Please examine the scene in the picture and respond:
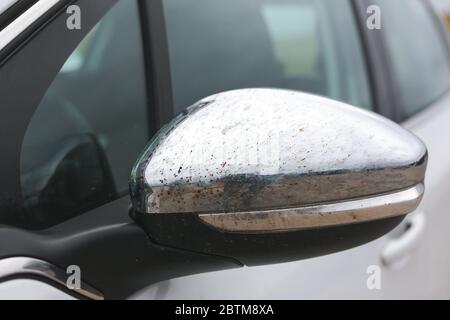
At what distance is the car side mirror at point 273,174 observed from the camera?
3.47ft

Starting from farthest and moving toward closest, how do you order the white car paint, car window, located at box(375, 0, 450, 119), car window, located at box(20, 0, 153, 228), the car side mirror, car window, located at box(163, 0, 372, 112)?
car window, located at box(375, 0, 450, 119) → car window, located at box(163, 0, 372, 112) → the white car paint → car window, located at box(20, 0, 153, 228) → the car side mirror

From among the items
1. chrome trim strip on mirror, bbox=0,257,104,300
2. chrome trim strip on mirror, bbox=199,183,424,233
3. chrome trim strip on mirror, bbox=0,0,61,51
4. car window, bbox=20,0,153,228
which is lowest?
chrome trim strip on mirror, bbox=0,257,104,300

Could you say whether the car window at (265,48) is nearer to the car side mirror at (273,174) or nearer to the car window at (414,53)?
the car window at (414,53)

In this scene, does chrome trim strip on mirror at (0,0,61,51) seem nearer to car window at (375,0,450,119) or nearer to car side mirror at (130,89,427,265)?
car side mirror at (130,89,427,265)

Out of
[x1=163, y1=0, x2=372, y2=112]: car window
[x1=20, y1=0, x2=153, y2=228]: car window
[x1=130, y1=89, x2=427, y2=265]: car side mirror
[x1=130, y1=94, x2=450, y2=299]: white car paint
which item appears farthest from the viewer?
[x1=163, y1=0, x2=372, y2=112]: car window

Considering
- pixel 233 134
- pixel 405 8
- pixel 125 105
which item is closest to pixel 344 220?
pixel 233 134

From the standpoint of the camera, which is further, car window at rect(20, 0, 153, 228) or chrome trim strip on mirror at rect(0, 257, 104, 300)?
car window at rect(20, 0, 153, 228)

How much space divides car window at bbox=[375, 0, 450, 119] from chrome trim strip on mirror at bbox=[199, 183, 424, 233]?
3.97 feet

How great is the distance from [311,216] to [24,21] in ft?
1.82

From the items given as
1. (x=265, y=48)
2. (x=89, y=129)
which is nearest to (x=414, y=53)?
(x=265, y=48)

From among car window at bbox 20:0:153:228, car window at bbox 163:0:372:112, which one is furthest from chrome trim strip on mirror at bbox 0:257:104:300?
car window at bbox 163:0:372:112

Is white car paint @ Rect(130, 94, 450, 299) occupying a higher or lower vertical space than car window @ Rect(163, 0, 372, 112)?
lower

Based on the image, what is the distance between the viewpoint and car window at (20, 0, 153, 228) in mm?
1265

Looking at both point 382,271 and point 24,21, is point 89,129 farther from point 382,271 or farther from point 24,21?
point 382,271
